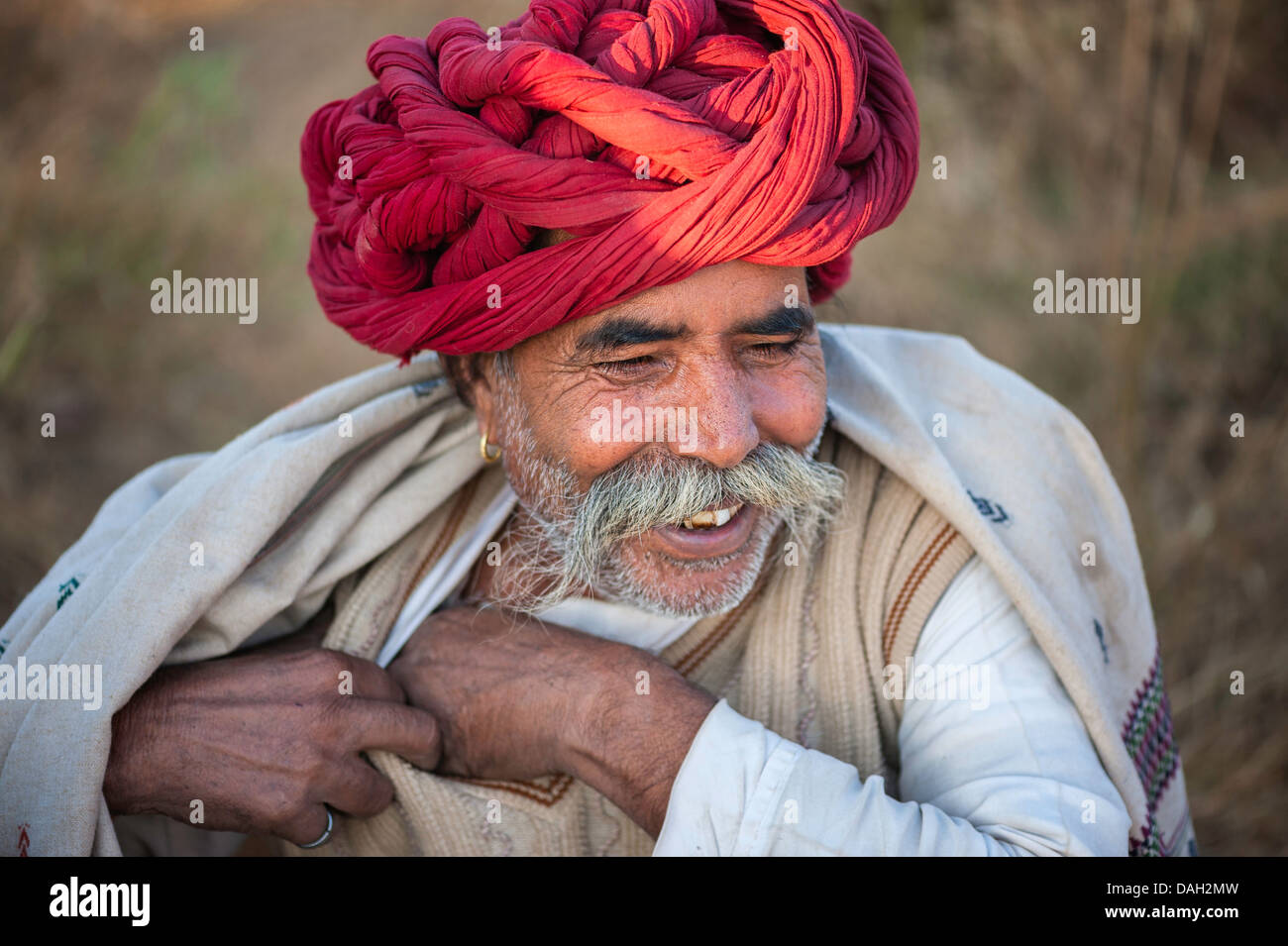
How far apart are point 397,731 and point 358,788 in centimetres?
13

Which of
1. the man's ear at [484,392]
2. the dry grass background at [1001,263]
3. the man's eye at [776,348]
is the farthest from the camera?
the dry grass background at [1001,263]

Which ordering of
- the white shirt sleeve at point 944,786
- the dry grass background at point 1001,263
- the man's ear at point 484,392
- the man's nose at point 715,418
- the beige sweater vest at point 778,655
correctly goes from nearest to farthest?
the white shirt sleeve at point 944,786 < the man's nose at point 715,418 < the beige sweater vest at point 778,655 < the man's ear at point 484,392 < the dry grass background at point 1001,263

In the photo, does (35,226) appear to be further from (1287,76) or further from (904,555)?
(1287,76)

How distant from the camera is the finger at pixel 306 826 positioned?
2150mm

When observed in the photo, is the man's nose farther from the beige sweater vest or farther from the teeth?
the beige sweater vest

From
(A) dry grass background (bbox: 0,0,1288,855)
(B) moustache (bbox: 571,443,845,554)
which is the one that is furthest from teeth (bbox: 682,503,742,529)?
(A) dry grass background (bbox: 0,0,1288,855)

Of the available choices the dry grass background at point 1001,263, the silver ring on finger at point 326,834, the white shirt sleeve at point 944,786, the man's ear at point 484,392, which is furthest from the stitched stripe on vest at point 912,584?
the dry grass background at point 1001,263

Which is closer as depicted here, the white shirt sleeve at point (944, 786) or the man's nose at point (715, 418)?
the white shirt sleeve at point (944, 786)

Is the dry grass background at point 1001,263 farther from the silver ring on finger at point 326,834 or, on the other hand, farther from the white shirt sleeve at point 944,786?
the silver ring on finger at point 326,834

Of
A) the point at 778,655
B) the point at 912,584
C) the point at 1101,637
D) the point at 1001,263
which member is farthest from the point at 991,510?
the point at 1001,263

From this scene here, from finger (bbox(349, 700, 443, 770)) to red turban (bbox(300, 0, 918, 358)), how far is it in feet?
2.31

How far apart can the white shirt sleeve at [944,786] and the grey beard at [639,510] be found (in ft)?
0.99

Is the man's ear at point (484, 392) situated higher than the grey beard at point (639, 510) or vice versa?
the man's ear at point (484, 392)

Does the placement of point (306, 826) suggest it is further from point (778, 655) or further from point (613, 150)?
point (613, 150)
